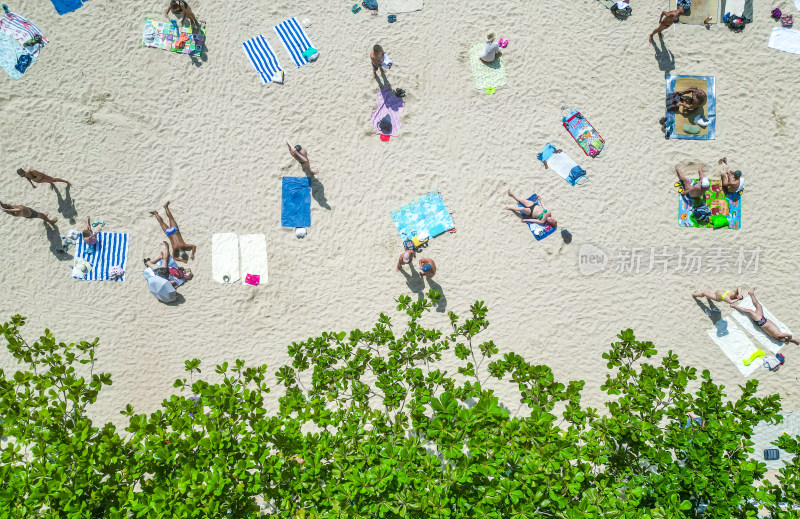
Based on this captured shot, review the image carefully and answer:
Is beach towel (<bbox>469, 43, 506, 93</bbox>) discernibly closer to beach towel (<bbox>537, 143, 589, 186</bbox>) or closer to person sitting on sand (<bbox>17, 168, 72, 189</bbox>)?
beach towel (<bbox>537, 143, 589, 186</bbox>)

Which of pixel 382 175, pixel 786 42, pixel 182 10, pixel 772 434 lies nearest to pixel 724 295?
pixel 772 434

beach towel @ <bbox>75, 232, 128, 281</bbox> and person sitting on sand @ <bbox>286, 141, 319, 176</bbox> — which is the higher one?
person sitting on sand @ <bbox>286, 141, 319, 176</bbox>

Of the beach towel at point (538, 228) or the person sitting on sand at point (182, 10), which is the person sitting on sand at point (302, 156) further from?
the beach towel at point (538, 228)

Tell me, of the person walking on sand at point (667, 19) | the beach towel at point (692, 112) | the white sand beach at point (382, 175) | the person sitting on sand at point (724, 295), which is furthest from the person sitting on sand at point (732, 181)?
the person walking on sand at point (667, 19)

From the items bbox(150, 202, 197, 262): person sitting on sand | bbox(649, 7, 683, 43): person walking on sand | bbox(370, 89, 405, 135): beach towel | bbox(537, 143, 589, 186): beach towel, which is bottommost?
bbox(150, 202, 197, 262): person sitting on sand

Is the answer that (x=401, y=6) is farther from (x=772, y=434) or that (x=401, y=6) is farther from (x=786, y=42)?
(x=772, y=434)

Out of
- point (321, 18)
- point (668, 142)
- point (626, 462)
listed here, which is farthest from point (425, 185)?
point (626, 462)

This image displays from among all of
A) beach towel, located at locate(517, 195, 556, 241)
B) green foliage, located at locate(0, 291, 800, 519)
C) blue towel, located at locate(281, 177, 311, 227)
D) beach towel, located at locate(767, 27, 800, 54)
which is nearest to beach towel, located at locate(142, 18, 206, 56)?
blue towel, located at locate(281, 177, 311, 227)
